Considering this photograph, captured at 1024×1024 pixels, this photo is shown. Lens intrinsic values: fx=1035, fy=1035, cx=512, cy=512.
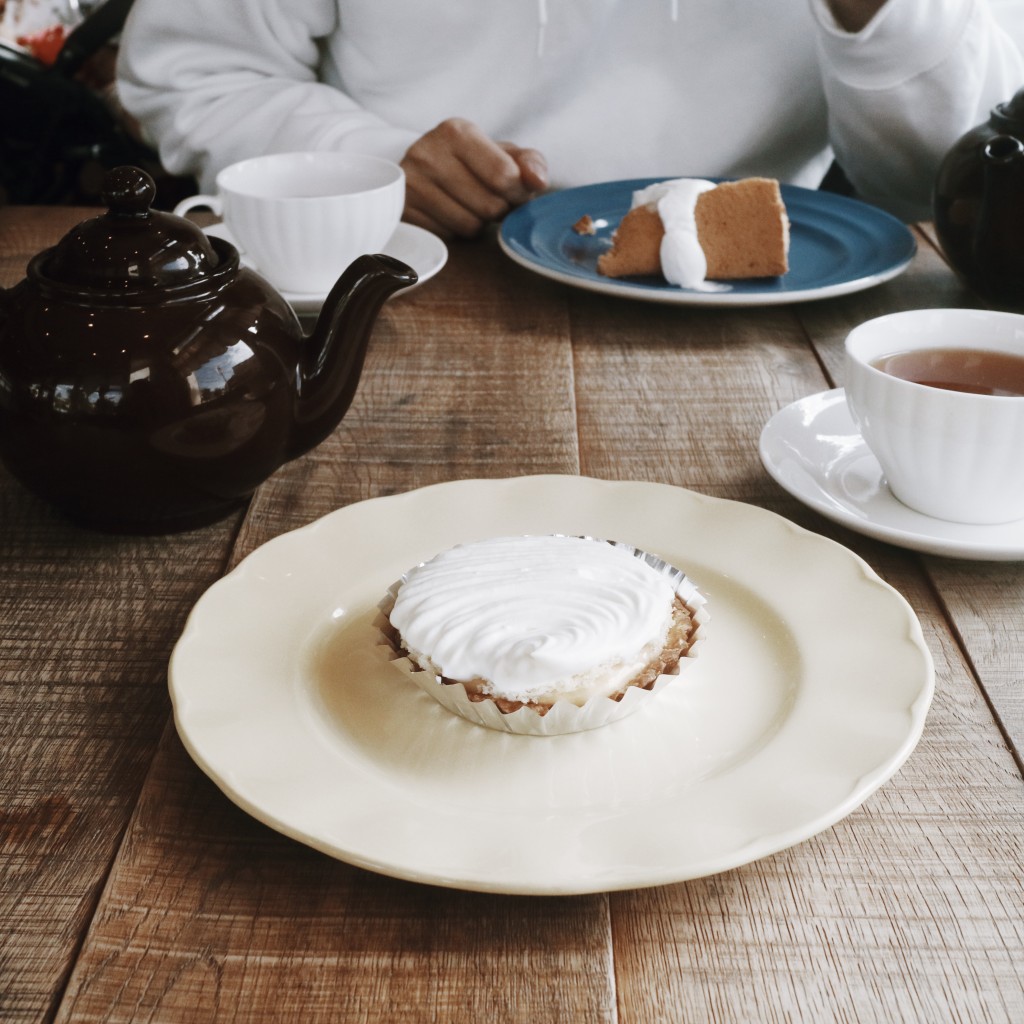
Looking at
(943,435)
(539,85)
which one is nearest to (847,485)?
(943,435)

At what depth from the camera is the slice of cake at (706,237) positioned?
108 centimetres

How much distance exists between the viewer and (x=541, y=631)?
490mm

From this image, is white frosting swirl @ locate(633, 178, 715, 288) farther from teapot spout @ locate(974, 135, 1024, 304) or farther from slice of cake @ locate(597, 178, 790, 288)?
teapot spout @ locate(974, 135, 1024, 304)

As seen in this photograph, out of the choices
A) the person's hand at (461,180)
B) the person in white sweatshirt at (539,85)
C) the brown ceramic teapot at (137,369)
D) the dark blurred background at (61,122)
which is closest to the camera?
the brown ceramic teapot at (137,369)

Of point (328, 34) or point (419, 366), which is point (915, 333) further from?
point (328, 34)

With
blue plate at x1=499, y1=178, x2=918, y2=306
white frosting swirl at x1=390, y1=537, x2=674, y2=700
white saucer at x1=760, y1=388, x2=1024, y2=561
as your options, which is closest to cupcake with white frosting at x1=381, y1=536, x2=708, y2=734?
white frosting swirl at x1=390, y1=537, x2=674, y2=700

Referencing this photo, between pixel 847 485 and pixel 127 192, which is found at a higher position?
pixel 127 192

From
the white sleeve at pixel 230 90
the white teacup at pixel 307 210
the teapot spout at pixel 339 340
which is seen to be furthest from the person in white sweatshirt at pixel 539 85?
the teapot spout at pixel 339 340

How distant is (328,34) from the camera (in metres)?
1.62

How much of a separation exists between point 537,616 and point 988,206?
0.77 meters

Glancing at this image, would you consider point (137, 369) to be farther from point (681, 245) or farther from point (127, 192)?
point (681, 245)

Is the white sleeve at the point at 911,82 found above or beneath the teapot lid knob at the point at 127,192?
beneath

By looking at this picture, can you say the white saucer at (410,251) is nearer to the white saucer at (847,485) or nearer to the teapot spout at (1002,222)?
the white saucer at (847,485)

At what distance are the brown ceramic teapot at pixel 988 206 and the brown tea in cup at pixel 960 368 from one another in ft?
1.12
